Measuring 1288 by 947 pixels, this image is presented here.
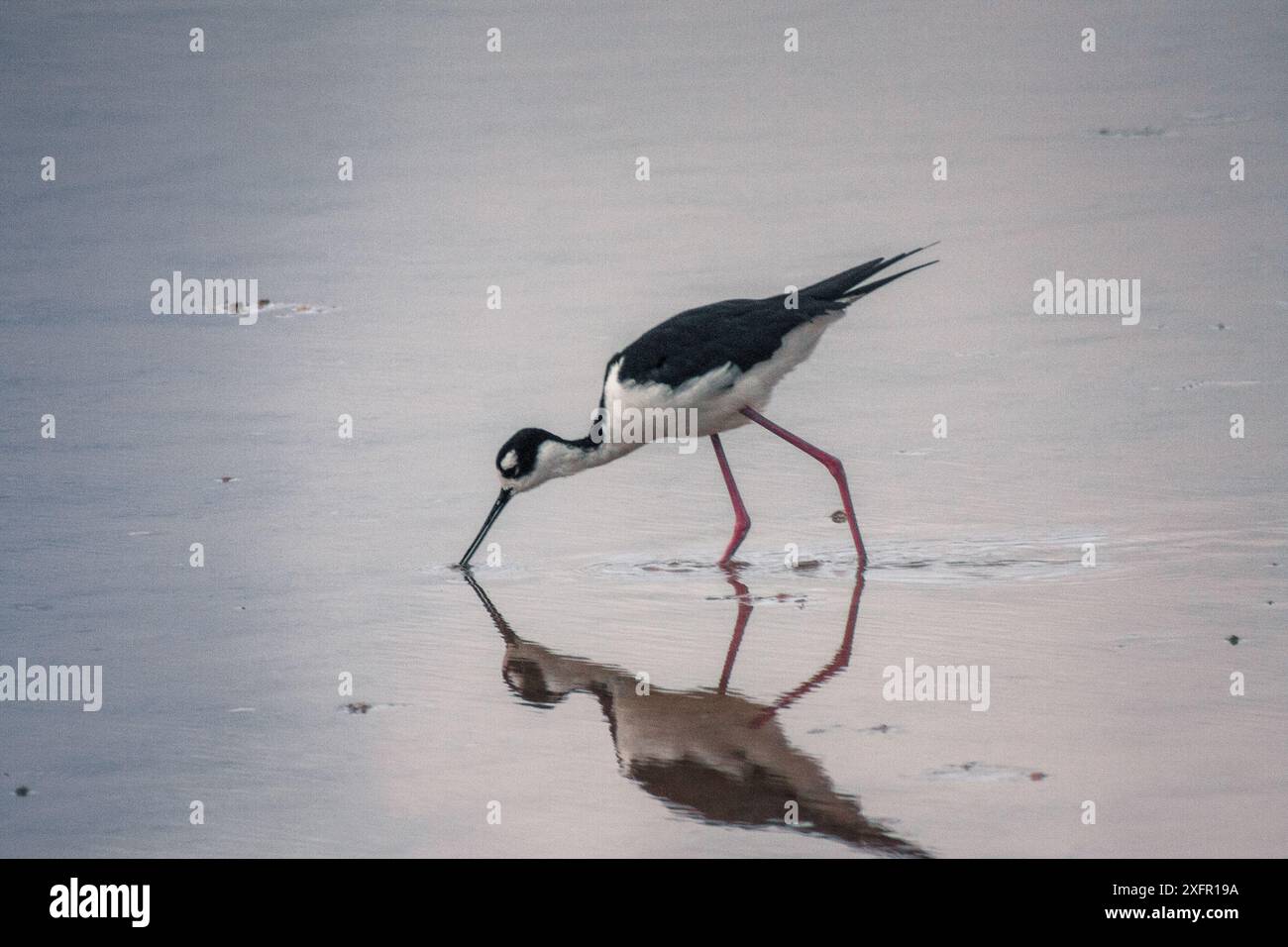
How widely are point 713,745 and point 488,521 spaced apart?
7.73 feet

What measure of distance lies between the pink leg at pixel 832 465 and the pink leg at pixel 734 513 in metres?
0.10

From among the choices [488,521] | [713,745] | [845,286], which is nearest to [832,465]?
[845,286]

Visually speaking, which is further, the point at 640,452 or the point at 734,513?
the point at 640,452

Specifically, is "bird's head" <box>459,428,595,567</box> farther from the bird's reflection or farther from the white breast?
the bird's reflection

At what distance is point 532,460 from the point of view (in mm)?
8133

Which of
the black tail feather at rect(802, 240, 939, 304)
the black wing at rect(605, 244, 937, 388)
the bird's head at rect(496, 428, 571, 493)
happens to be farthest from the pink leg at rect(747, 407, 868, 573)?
the bird's head at rect(496, 428, 571, 493)

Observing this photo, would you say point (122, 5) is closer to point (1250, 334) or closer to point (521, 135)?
point (521, 135)

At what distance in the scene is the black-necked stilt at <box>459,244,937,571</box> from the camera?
804 centimetres

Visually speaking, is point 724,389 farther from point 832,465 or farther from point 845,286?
point 845,286

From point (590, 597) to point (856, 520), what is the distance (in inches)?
50.3

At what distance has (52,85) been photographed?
15.7 m

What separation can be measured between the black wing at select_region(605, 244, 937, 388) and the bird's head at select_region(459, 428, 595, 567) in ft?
1.30

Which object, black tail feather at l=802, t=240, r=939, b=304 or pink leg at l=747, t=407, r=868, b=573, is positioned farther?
black tail feather at l=802, t=240, r=939, b=304

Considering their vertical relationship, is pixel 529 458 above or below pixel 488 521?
above
